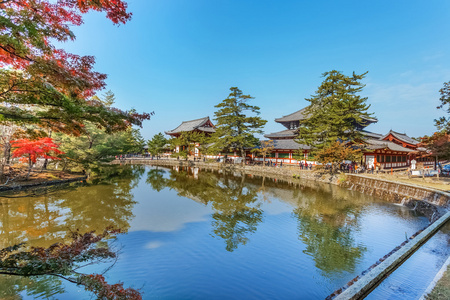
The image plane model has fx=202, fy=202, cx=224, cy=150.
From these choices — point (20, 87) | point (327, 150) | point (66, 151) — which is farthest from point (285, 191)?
point (66, 151)

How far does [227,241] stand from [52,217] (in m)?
7.57

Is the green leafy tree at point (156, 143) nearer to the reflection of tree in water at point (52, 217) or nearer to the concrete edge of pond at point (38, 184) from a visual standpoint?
the concrete edge of pond at point (38, 184)

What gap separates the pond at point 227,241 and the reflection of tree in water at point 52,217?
3 centimetres

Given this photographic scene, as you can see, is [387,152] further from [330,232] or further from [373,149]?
[330,232]

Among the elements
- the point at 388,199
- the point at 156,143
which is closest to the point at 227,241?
the point at 388,199

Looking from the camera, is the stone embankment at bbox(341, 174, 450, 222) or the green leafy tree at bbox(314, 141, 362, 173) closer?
the stone embankment at bbox(341, 174, 450, 222)

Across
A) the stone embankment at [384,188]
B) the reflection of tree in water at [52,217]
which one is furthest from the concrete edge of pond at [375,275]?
the reflection of tree in water at [52,217]

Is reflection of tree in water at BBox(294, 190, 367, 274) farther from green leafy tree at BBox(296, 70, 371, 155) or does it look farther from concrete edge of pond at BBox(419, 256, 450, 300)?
green leafy tree at BBox(296, 70, 371, 155)

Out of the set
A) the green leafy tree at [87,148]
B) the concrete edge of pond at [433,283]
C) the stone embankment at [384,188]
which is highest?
the green leafy tree at [87,148]

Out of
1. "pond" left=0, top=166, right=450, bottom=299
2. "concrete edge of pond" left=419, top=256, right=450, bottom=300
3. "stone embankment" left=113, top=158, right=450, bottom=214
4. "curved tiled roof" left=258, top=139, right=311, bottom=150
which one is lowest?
"pond" left=0, top=166, right=450, bottom=299

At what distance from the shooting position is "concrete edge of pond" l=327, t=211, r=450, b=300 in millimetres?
3877

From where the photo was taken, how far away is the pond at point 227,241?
4.55 metres

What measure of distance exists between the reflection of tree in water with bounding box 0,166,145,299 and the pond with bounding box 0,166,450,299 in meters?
0.03

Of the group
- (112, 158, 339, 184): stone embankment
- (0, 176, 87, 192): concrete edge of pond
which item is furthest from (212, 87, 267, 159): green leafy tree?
(0, 176, 87, 192): concrete edge of pond
